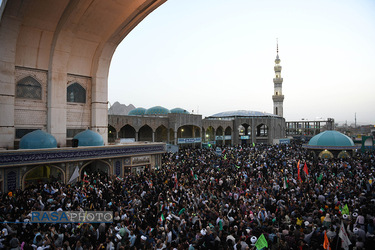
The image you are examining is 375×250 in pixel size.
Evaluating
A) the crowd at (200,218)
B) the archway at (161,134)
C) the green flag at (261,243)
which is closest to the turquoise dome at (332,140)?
the crowd at (200,218)

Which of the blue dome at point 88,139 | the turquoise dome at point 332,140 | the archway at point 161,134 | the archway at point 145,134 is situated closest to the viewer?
the blue dome at point 88,139

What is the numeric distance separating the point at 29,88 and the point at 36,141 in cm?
433

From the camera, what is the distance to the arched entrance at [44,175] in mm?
15047

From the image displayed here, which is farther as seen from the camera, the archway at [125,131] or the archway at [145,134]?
the archway at [145,134]

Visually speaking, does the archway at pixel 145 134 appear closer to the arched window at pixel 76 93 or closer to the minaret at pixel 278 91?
the arched window at pixel 76 93

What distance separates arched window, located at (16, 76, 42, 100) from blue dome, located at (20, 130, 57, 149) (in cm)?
312

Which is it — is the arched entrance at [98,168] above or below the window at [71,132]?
below

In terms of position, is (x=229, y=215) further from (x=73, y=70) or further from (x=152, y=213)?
(x=73, y=70)

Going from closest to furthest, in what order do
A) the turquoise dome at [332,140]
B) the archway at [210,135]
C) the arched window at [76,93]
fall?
the arched window at [76,93] < the turquoise dome at [332,140] < the archway at [210,135]

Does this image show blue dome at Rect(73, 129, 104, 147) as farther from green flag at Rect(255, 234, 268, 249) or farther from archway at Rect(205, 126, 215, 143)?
archway at Rect(205, 126, 215, 143)

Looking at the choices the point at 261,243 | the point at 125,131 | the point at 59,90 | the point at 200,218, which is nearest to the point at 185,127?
the point at 125,131

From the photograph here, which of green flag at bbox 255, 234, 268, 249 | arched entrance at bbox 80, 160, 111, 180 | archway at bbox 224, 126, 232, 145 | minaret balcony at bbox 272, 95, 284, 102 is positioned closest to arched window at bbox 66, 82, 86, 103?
arched entrance at bbox 80, 160, 111, 180

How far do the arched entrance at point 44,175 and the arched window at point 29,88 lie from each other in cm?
486

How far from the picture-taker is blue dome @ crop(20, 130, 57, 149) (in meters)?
14.0
